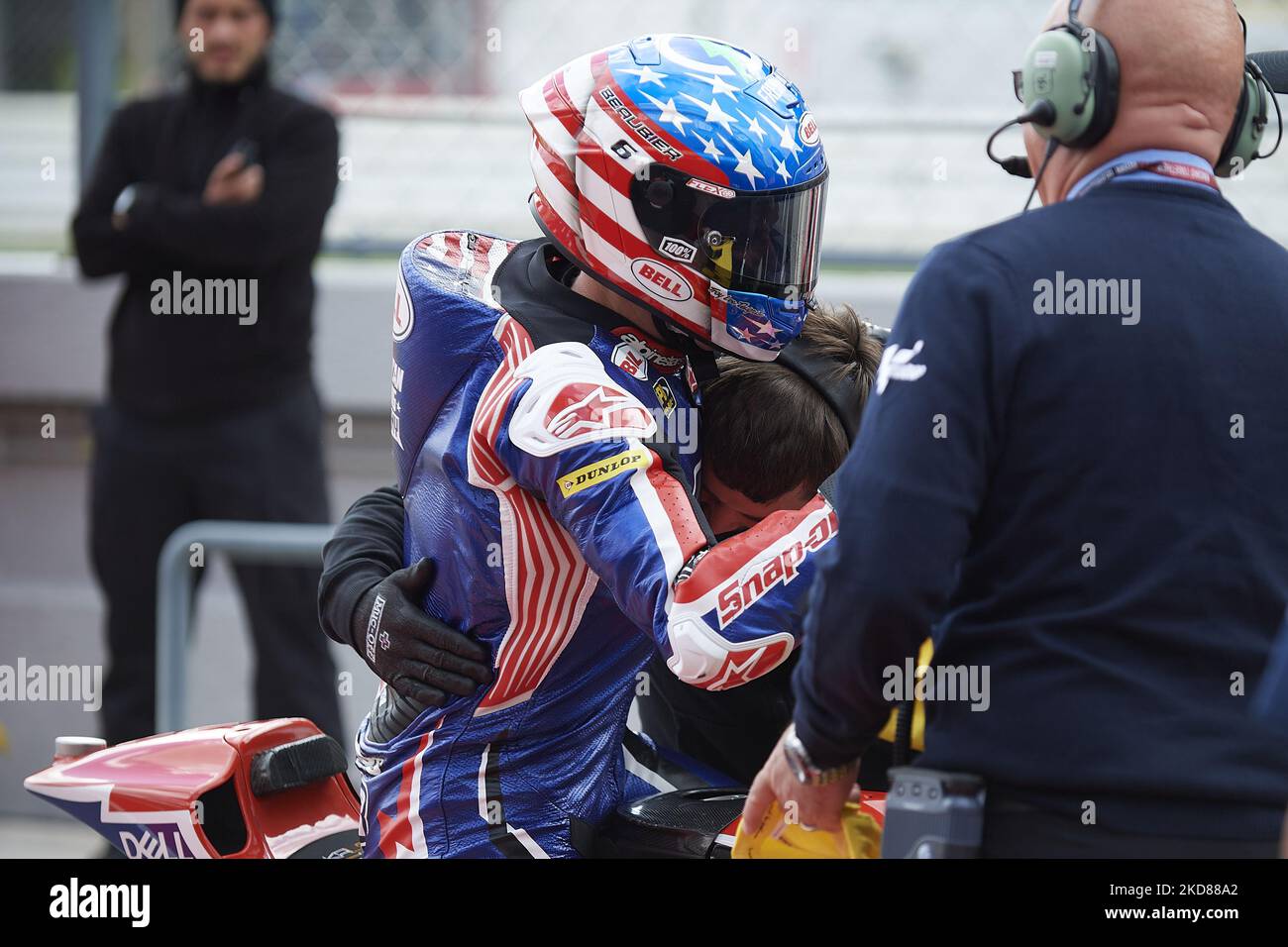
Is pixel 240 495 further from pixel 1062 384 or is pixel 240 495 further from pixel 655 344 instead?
pixel 1062 384

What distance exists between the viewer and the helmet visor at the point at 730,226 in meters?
2.11

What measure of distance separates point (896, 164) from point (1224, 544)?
391cm

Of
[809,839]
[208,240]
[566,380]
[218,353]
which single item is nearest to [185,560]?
[218,353]

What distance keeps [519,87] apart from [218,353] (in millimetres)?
1539

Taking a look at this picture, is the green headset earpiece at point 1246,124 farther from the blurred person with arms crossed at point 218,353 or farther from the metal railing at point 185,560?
the blurred person with arms crossed at point 218,353

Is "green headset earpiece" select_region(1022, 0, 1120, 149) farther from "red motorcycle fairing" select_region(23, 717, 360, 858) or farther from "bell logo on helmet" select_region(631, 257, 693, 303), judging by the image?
"red motorcycle fairing" select_region(23, 717, 360, 858)

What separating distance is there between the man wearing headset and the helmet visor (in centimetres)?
45

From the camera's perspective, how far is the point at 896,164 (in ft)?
17.7

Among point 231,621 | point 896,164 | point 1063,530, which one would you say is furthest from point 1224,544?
point 231,621

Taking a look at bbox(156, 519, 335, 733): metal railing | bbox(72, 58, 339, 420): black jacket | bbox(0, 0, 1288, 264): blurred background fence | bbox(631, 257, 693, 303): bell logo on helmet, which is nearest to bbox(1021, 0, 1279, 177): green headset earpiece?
bbox(631, 257, 693, 303): bell logo on helmet

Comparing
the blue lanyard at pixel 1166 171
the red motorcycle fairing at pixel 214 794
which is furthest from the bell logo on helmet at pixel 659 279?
the red motorcycle fairing at pixel 214 794

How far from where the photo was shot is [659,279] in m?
2.14

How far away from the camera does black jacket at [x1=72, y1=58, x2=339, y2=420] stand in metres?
4.55

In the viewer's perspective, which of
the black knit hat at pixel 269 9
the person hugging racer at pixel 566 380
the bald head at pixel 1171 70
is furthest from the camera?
the black knit hat at pixel 269 9
